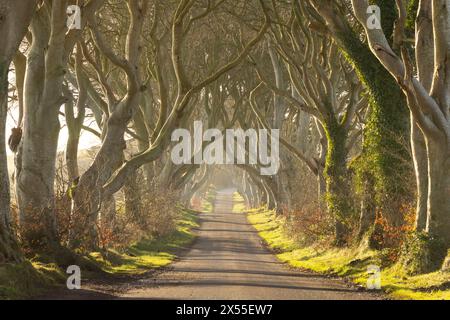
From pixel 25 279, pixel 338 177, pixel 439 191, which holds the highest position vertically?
pixel 338 177

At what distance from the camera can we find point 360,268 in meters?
16.8

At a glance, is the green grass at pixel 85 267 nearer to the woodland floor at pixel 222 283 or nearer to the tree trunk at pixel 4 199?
the tree trunk at pixel 4 199

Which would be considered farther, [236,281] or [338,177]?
[338,177]

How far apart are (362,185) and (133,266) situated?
7230 millimetres

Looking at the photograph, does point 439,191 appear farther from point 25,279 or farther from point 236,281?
point 25,279

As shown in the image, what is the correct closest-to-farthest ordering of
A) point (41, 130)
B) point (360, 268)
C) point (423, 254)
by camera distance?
point (423, 254), point (41, 130), point (360, 268)

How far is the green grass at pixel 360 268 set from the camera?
39.9ft

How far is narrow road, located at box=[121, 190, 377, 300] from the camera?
40.4ft

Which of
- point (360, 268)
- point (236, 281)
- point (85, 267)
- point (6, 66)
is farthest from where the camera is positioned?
point (360, 268)

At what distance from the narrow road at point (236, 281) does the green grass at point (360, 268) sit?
0.59 m

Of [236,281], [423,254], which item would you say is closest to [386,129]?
[423,254]

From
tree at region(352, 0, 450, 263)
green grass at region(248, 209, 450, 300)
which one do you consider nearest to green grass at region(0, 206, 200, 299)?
green grass at region(248, 209, 450, 300)

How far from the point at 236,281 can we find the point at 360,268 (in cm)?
382

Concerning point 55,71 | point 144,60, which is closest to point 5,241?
point 55,71
